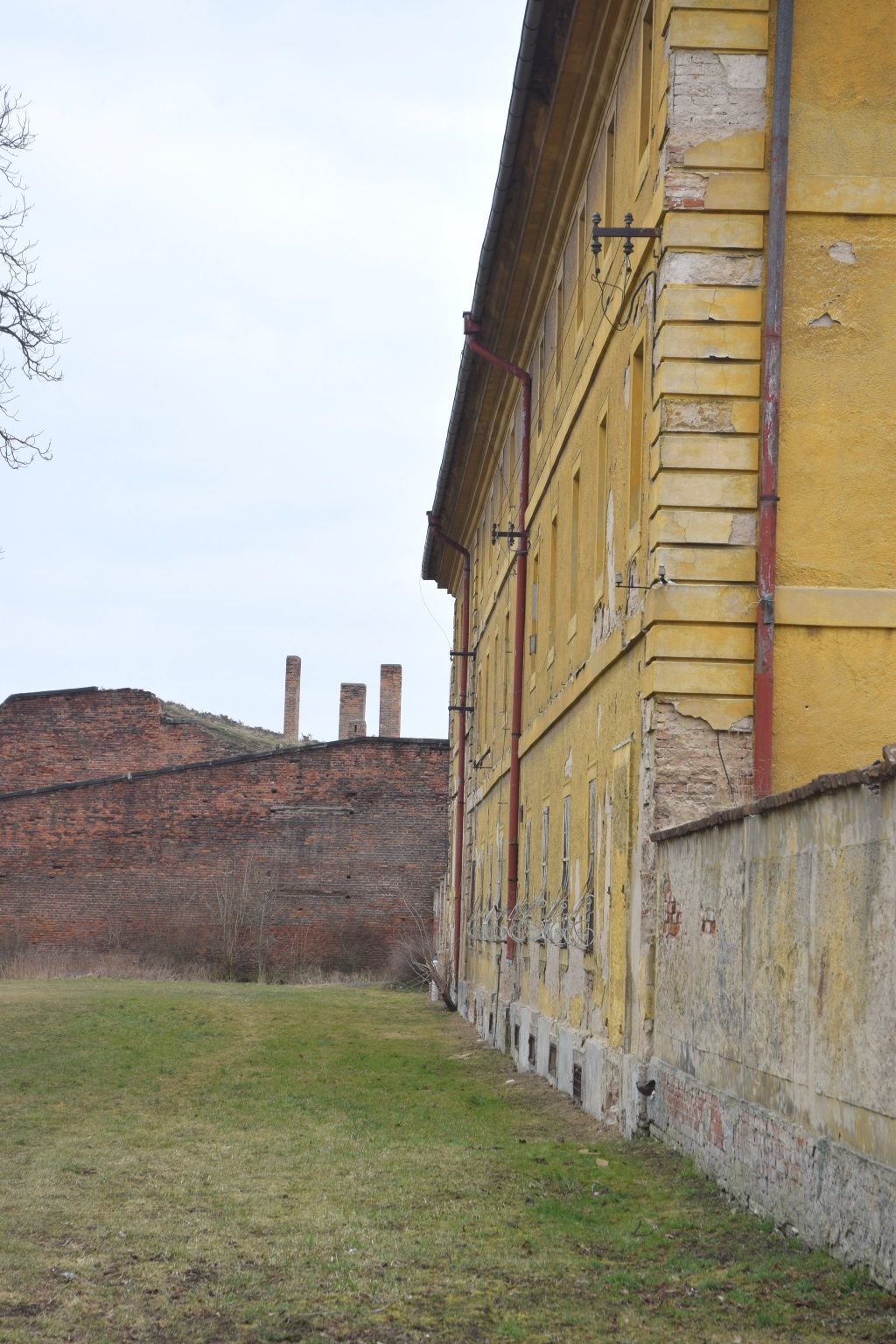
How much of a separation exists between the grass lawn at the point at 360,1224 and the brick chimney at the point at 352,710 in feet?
129

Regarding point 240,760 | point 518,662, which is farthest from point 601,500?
point 240,760

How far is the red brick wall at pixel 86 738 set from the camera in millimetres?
42875

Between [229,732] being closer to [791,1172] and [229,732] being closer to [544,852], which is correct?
[544,852]

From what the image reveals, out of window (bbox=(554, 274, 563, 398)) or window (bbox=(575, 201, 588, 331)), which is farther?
window (bbox=(554, 274, 563, 398))

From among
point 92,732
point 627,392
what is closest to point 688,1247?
point 627,392

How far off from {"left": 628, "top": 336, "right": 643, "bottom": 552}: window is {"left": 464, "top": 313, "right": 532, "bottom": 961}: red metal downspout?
674 cm

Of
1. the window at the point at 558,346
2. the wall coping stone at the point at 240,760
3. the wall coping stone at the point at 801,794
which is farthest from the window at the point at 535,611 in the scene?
the wall coping stone at the point at 240,760

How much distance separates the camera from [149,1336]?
5.65m

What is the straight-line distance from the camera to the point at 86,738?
42969 millimetres

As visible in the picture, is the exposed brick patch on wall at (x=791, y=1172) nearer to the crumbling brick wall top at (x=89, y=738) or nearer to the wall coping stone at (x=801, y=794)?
the wall coping stone at (x=801, y=794)

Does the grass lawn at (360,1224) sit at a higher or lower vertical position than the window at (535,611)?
lower

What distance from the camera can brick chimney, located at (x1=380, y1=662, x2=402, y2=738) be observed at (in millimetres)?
53438

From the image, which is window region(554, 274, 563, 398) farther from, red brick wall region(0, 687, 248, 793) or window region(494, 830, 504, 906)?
red brick wall region(0, 687, 248, 793)

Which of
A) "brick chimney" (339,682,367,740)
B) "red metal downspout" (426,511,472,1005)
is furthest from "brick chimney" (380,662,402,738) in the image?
"red metal downspout" (426,511,472,1005)
